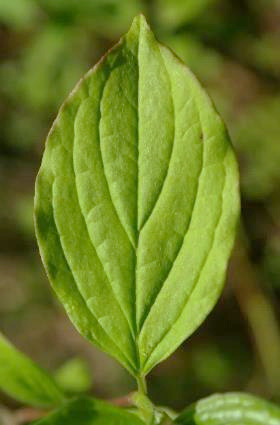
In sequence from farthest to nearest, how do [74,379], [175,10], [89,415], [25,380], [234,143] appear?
[234,143] < [175,10] < [74,379] < [25,380] < [89,415]

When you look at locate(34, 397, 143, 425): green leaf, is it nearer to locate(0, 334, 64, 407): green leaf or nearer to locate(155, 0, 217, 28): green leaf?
locate(0, 334, 64, 407): green leaf

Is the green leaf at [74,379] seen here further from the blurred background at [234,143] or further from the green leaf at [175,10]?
the green leaf at [175,10]

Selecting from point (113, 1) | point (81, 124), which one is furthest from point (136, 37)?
point (113, 1)

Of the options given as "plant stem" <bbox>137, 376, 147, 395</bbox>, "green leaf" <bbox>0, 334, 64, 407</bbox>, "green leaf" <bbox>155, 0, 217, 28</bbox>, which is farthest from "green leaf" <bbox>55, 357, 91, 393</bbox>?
"green leaf" <bbox>155, 0, 217, 28</bbox>

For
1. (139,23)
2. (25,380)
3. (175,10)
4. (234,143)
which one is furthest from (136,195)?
(234,143)

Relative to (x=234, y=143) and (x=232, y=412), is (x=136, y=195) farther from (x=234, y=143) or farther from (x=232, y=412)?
A: (x=234, y=143)

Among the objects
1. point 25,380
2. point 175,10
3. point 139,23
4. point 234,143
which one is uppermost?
point 139,23
